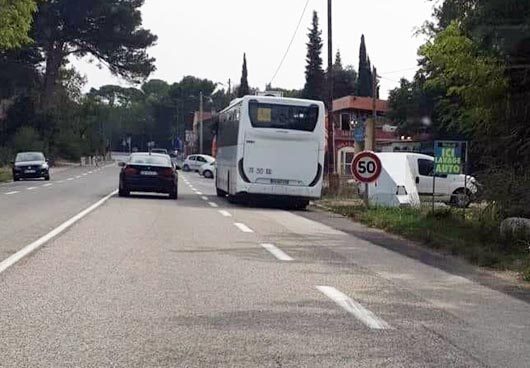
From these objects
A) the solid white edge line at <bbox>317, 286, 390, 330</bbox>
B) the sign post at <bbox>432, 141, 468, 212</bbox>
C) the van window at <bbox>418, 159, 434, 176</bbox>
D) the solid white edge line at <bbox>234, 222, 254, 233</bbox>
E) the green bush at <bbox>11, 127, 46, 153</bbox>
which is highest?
the green bush at <bbox>11, 127, 46, 153</bbox>

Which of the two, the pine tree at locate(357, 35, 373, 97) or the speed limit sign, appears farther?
the pine tree at locate(357, 35, 373, 97)

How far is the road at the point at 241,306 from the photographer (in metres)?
7.02

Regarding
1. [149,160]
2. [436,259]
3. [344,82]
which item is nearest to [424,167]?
[149,160]

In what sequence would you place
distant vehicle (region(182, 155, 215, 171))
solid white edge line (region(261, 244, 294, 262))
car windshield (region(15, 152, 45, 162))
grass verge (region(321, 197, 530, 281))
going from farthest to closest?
distant vehicle (region(182, 155, 215, 171)) → car windshield (region(15, 152, 45, 162)) → grass verge (region(321, 197, 530, 281)) → solid white edge line (region(261, 244, 294, 262))

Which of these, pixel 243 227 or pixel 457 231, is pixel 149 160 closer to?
pixel 243 227

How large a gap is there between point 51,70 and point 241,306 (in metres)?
62.9

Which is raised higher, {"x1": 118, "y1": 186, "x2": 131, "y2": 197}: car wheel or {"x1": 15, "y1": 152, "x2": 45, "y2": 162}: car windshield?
{"x1": 15, "y1": 152, "x2": 45, "y2": 162}: car windshield

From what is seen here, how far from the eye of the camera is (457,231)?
60.1 feet

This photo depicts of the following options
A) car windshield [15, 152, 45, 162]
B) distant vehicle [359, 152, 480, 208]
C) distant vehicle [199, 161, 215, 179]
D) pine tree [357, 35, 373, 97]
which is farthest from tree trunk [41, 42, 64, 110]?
distant vehicle [359, 152, 480, 208]

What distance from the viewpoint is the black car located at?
2909 cm

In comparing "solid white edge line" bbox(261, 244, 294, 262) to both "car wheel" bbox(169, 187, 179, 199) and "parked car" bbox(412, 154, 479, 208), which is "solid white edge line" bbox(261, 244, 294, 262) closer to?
"car wheel" bbox(169, 187, 179, 199)

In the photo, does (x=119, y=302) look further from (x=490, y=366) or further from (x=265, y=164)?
(x=265, y=164)

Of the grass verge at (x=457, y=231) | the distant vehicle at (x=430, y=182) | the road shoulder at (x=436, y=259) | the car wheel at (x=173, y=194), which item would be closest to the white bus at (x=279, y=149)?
the grass verge at (x=457, y=231)

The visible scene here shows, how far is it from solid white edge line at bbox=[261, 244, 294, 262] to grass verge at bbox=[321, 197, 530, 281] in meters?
3.03
